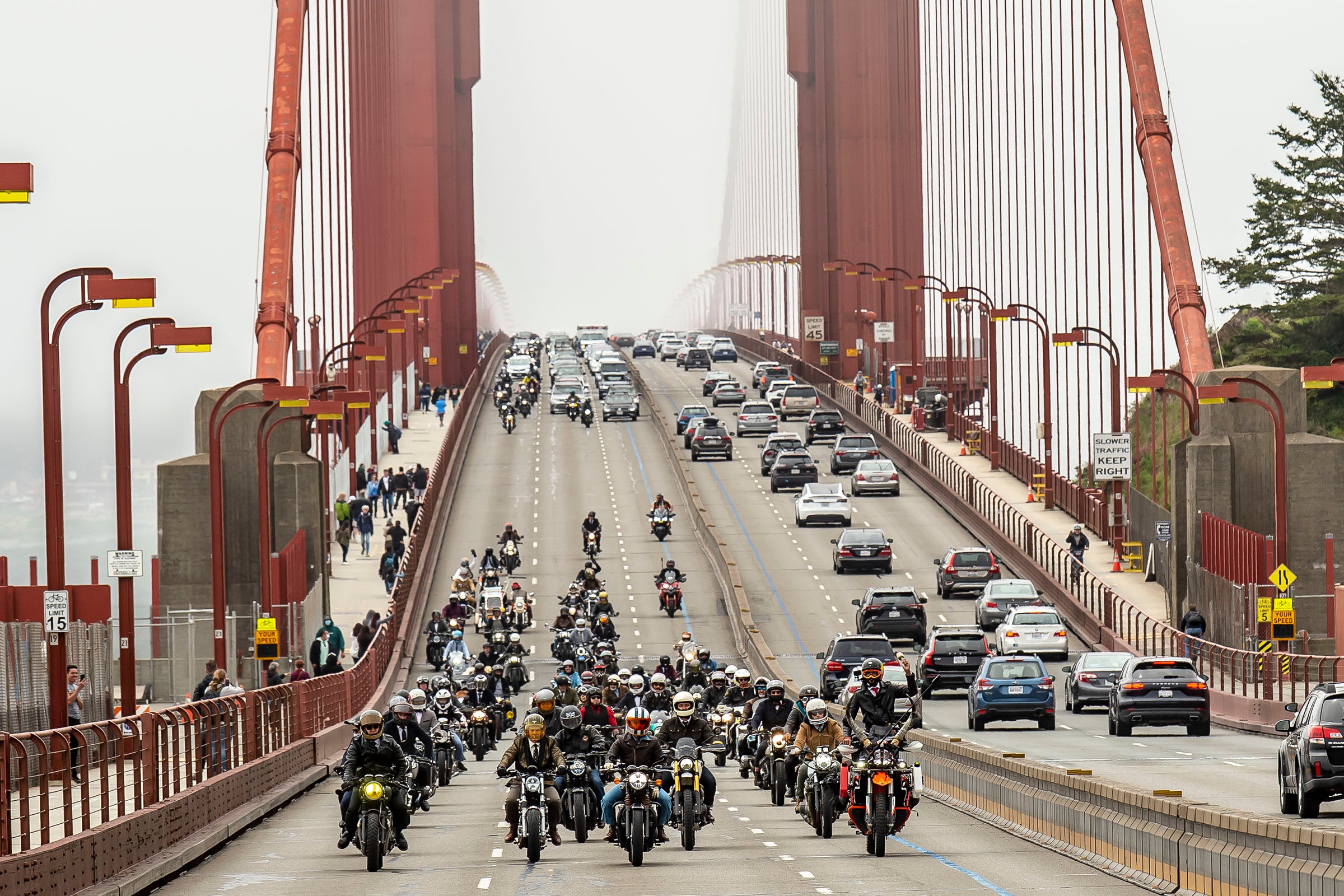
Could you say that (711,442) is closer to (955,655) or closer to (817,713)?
(955,655)

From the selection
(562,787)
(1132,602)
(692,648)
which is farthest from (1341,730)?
(1132,602)

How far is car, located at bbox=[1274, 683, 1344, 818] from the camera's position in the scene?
20.1 metres

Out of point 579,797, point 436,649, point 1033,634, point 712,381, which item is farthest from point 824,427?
point 579,797

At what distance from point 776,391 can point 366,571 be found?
53.0 meters

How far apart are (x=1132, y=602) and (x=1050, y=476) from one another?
58.4 ft

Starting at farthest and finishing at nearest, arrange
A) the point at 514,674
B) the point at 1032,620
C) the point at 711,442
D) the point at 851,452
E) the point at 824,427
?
the point at 824,427 → the point at 711,442 → the point at 851,452 → the point at 1032,620 → the point at 514,674

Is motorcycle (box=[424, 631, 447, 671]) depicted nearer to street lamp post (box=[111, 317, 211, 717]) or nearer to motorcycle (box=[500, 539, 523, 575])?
motorcycle (box=[500, 539, 523, 575])

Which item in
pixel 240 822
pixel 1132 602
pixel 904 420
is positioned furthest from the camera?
pixel 904 420

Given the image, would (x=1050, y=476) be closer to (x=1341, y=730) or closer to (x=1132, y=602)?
(x=1132, y=602)

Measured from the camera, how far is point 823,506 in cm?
7462

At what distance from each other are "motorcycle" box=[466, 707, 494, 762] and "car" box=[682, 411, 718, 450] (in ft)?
180

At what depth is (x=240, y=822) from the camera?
24312 mm

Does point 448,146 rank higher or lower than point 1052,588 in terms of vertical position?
higher

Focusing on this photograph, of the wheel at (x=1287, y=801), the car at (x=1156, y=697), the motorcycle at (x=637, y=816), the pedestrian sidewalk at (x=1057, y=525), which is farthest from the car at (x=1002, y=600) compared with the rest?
the motorcycle at (x=637, y=816)
